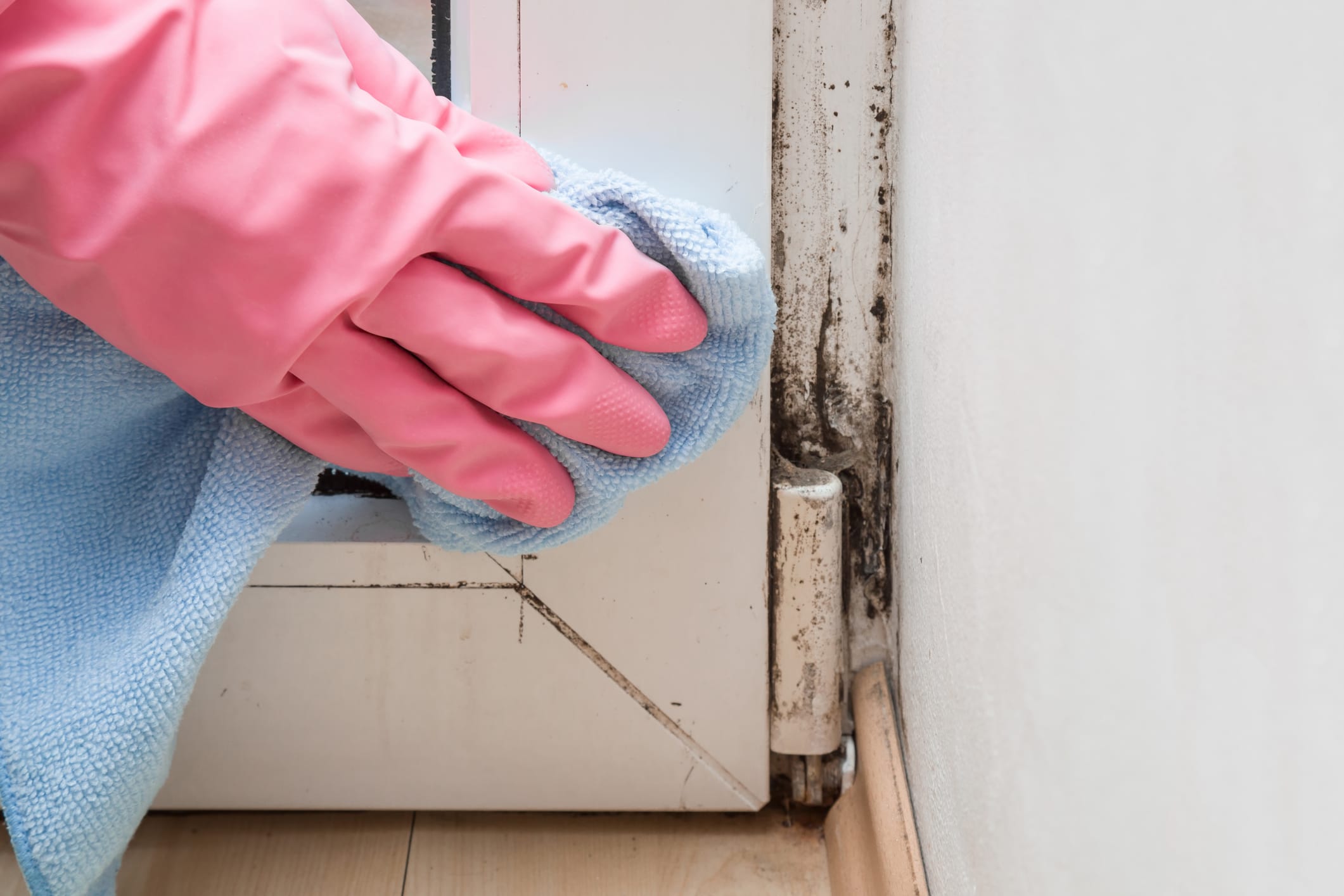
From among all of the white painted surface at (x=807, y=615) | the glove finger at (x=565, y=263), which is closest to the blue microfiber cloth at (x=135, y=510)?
the glove finger at (x=565, y=263)

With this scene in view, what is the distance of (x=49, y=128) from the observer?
342 millimetres

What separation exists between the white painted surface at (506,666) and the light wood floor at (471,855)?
21 millimetres

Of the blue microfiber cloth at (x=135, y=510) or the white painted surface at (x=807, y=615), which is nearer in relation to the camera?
the blue microfiber cloth at (x=135, y=510)

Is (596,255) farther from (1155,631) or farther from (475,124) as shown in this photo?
(1155,631)

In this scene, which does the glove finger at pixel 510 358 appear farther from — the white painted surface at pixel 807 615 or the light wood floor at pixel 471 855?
the light wood floor at pixel 471 855

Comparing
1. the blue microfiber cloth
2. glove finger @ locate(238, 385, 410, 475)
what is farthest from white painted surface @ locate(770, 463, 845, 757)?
glove finger @ locate(238, 385, 410, 475)

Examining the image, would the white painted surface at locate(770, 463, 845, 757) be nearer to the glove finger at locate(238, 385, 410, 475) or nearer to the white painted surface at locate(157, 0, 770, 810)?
the white painted surface at locate(157, 0, 770, 810)

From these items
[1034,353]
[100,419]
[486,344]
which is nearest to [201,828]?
[100,419]

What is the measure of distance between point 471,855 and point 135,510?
0.30 metres

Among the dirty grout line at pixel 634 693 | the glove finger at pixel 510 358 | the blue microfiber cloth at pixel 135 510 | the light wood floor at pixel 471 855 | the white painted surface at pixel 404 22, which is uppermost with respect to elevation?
the white painted surface at pixel 404 22

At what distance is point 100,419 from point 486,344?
20 centimetres

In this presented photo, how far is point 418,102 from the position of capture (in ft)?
1.45

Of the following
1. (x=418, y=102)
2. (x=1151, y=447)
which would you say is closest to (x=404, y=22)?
(x=418, y=102)

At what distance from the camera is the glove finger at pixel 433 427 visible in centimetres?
40
